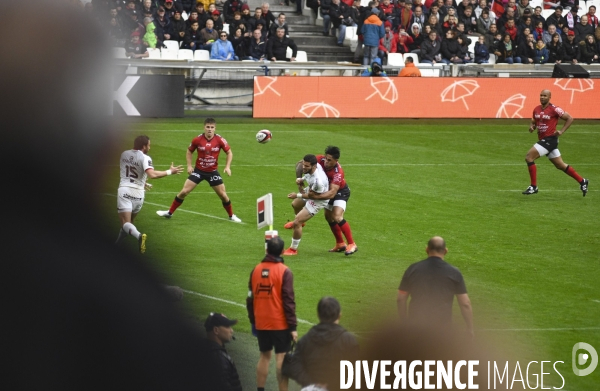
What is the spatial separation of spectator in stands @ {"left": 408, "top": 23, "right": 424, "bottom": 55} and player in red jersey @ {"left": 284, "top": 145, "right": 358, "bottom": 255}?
24233 mm

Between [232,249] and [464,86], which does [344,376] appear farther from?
[464,86]

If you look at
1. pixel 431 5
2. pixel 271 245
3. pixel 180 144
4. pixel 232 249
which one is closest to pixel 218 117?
pixel 180 144

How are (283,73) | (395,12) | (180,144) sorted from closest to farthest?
1. (180,144)
2. (283,73)
3. (395,12)

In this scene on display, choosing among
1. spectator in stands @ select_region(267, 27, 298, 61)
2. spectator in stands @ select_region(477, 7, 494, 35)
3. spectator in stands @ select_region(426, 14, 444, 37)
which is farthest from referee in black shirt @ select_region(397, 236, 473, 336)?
spectator in stands @ select_region(477, 7, 494, 35)

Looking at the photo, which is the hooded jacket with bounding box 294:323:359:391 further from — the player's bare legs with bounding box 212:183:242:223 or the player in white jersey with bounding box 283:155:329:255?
the player's bare legs with bounding box 212:183:242:223

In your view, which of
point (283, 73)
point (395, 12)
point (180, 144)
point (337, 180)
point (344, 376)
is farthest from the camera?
point (395, 12)

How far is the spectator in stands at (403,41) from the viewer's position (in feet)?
129

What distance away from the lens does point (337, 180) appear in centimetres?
1552

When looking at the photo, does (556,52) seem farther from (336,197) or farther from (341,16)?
(336,197)

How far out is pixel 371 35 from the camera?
37.5 m

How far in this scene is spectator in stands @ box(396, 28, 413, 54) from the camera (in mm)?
39375

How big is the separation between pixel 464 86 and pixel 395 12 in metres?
8.05

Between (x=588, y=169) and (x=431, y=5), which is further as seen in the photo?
(x=431, y=5)

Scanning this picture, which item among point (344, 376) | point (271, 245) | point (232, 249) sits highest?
point (271, 245)
